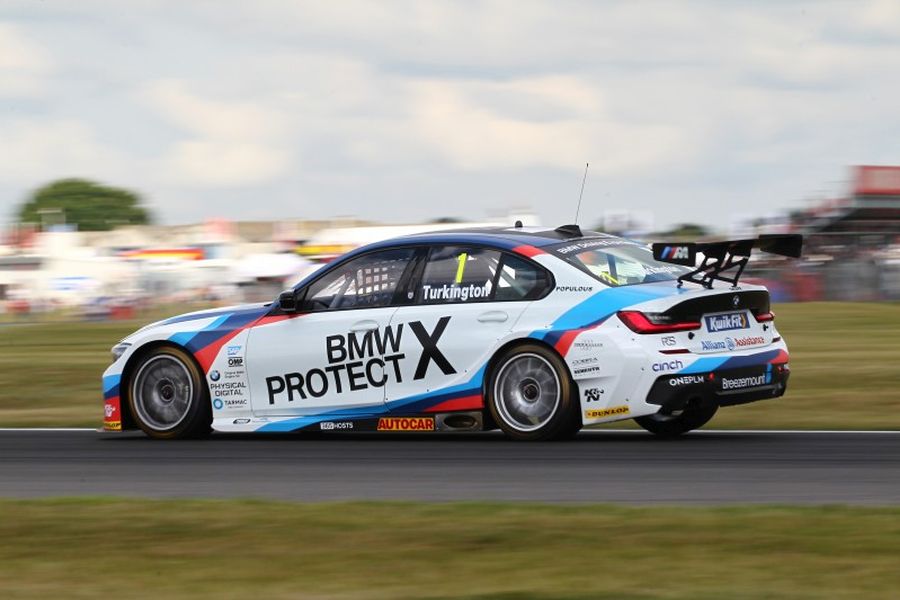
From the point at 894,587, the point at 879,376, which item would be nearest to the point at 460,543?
the point at 894,587

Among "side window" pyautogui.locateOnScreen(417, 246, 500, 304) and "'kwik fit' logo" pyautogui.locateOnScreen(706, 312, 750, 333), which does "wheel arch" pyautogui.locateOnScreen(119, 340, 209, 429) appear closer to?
"side window" pyautogui.locateOnScreen(417, 246, 500, 304)

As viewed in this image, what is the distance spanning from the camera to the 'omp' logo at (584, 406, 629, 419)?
9.19 metres

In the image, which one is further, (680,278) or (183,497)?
(680,278)

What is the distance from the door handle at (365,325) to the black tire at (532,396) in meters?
0.98

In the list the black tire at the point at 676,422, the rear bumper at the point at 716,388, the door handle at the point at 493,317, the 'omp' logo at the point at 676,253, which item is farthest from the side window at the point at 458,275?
the black tire at the point at 676,422

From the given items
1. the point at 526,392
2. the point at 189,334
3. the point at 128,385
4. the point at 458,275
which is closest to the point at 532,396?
the point at 526,392

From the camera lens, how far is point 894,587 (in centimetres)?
482

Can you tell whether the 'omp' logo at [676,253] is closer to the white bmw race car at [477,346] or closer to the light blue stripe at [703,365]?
the white bmw race car at [477,346]

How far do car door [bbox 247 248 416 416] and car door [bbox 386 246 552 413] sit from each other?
0.14 meters

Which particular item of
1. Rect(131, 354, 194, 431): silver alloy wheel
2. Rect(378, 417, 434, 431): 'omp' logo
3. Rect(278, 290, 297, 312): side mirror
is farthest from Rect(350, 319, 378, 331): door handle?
Rect(131, 354, 194, 431): silver alloy wheel

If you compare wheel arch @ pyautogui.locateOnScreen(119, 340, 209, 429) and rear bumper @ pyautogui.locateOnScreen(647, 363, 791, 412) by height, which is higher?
wheel arch @ pyautogui.locateOnScreen(119, 340, 209, 429)

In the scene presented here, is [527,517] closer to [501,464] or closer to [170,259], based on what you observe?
[501,464]

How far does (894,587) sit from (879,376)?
30.0 ft

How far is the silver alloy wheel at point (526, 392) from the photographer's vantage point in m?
9.41
